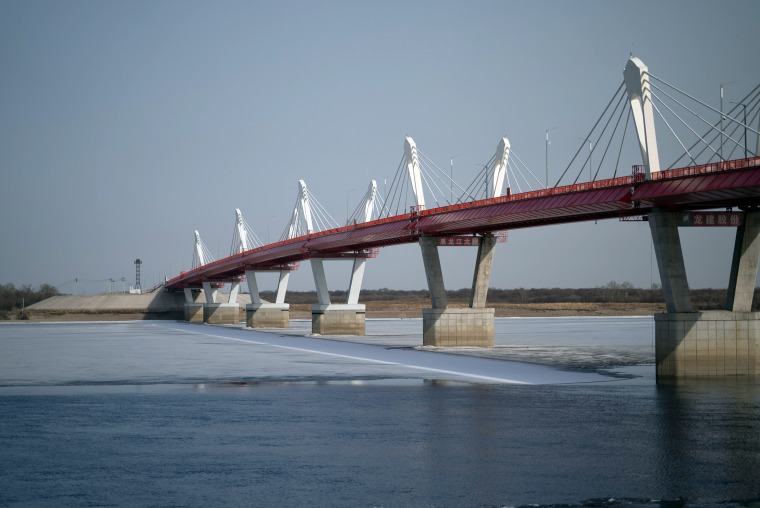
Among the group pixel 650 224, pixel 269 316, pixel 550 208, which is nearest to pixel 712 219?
pixel 650 224

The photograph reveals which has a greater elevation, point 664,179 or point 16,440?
point 664,179

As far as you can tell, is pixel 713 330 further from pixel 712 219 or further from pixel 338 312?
pixel 338 312

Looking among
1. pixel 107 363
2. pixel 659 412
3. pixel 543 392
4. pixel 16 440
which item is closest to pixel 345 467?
pixel 16 440

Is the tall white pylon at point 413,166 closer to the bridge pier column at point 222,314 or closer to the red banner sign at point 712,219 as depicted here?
the red banner sign at point 712,219

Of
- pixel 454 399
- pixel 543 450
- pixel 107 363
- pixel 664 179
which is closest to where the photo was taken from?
pixel 543 450

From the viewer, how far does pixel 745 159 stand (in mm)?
40844

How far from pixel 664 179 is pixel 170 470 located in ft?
105

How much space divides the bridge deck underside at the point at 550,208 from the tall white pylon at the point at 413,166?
10.1 feet

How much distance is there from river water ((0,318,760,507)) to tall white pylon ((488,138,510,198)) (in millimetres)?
26990

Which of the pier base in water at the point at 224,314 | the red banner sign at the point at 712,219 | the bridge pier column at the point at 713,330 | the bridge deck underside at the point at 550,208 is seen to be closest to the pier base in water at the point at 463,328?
the bridge deck underside at the point at 550,208

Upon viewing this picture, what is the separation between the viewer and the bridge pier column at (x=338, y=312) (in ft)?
350

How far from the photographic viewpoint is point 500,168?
7438 centimetres

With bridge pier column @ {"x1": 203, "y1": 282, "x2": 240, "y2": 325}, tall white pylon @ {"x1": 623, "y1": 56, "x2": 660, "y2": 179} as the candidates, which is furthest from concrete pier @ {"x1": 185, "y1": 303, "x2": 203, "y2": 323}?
tall white pylon @ {"x1": 623, "y1": 56, "x2": 660, "y2": 179}

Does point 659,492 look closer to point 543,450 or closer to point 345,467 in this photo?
point 543,450
